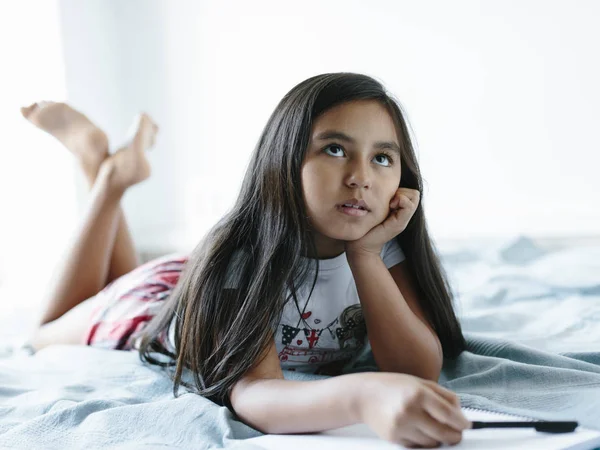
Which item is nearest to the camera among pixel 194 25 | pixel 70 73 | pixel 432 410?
pixel 432 410

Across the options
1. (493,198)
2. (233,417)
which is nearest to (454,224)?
(493,198)

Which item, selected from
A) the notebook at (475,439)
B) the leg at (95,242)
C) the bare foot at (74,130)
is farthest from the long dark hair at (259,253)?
the bare foot at (74,130)

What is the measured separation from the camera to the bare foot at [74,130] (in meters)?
1.54

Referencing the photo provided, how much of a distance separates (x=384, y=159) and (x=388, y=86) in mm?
1496

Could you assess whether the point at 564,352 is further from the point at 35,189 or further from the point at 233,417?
the point at 35,189

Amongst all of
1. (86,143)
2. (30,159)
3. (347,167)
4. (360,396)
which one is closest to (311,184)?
(347,167)

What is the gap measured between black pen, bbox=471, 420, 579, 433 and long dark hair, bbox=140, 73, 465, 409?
0.86ft

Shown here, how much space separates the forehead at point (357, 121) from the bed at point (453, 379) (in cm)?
32

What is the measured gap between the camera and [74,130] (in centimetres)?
159

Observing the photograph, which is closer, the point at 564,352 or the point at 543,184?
the point at 564,352

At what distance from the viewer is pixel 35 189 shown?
2.37m

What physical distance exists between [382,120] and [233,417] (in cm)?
38

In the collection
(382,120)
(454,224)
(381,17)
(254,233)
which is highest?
(381,17)

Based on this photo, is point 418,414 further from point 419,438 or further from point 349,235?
point 349,235
